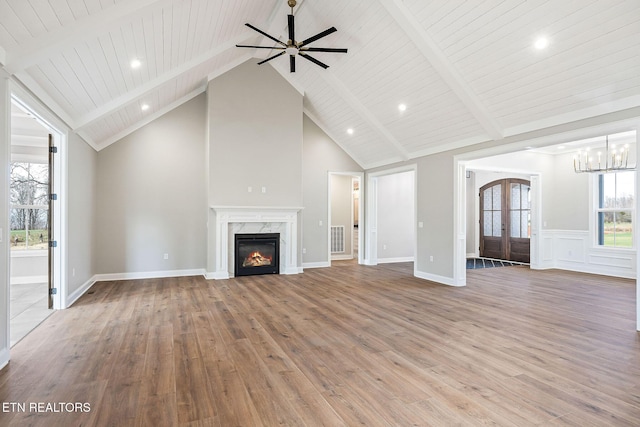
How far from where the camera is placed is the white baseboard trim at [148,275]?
6.52 metres

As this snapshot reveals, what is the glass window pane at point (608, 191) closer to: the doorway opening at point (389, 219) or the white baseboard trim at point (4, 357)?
the doorway opening at point (389, 219)

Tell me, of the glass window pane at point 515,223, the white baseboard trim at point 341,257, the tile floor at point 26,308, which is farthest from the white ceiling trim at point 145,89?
the glass window pane at point 515,223

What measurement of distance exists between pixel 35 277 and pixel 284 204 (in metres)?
4.82

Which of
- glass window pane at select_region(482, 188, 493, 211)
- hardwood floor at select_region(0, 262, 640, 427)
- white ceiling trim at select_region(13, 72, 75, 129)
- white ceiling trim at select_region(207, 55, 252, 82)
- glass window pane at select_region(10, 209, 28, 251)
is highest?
white ceiling trim at select_region(207, 55, 252, 82)

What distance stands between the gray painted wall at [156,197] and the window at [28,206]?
38.4 inches

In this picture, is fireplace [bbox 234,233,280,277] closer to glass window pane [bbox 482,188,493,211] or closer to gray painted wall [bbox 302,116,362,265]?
gray painted wall [bbox 302,116,362,265]

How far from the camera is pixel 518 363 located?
2.88m

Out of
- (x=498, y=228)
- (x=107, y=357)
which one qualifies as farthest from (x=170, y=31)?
(x=498, y=228)

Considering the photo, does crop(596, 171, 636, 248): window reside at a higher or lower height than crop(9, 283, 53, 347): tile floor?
higher

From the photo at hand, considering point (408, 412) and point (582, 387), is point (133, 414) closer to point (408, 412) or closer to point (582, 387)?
point (408, 412)

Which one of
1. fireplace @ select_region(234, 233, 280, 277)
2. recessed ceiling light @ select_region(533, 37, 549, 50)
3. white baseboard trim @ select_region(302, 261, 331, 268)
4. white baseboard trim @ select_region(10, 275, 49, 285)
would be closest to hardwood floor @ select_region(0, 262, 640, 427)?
fireplace @ select_region(234, 233, 280, 277)

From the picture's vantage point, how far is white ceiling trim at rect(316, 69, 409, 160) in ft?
21.7

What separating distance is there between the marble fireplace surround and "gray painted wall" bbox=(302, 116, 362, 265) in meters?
0.84

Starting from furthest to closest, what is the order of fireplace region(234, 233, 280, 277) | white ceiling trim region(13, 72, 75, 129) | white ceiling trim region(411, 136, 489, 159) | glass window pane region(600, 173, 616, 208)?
glass window pane region(600, 173, 616, 208)
fireplace region(234, 233, 280, 277)
white ceiling trim region(411, 136, 489, 159)
white ceiling trim region(13, 72, 75, 129)
